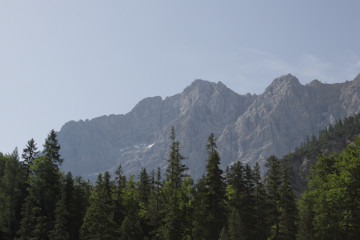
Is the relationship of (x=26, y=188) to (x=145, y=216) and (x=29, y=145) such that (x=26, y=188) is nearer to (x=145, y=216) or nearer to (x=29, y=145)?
(x=29, y=145)

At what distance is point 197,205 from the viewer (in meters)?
58.5

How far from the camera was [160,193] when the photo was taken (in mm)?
66875

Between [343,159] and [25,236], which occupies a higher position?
[343,159]

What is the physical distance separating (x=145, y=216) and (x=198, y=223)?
14.5 m

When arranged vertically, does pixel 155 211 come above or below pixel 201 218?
above

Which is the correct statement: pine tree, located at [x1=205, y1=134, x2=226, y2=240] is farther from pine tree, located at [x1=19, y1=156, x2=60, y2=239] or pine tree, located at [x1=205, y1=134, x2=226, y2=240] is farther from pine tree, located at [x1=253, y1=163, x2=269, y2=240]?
pine tree, located at [x1=19, y1=156, x2=60, y2=239]

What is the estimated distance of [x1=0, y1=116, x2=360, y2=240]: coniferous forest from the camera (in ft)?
161

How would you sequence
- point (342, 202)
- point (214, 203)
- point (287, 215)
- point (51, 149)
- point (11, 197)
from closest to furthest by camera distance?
point (342, 202) → point (214, 203) → point (287, 215) → point (11, 197) → point (51, 149)

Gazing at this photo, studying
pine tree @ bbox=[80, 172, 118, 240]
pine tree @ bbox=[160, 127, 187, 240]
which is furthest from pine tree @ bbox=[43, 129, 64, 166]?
pine tree @ bbox=[160, 127, 187, 240]

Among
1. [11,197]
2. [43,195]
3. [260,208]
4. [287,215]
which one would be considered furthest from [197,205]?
[11,197]

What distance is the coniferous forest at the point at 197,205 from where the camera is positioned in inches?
1935

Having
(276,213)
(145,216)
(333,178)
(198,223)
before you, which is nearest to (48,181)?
(145,216)

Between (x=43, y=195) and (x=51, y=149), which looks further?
(x=51, y=149)

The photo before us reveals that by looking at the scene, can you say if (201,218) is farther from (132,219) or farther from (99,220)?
(99,220)
